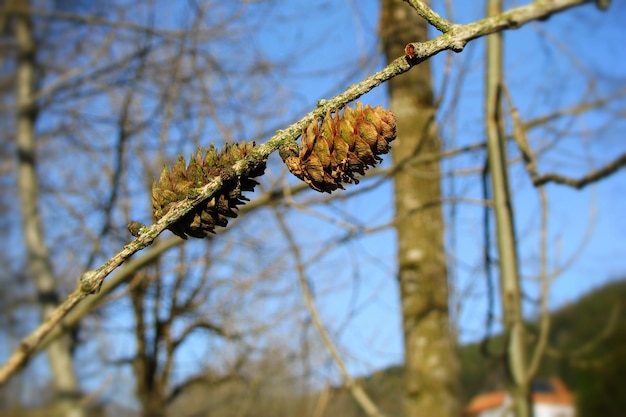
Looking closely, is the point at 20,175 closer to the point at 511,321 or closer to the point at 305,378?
the point at 305,378

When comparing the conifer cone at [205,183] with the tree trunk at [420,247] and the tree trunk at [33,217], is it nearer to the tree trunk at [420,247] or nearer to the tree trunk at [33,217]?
the tree trunk at [420,247]

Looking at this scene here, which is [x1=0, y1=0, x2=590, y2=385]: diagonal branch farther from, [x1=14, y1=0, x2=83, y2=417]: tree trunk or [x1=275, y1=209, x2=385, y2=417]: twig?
[x1=14, y1=0, x2=83, y2=417]: tree trunk

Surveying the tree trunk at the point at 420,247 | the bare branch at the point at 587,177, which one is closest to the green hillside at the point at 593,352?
the tree trunk at the point at 420,247

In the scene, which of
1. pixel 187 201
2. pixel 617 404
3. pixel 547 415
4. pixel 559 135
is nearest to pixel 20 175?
pixel 559 135

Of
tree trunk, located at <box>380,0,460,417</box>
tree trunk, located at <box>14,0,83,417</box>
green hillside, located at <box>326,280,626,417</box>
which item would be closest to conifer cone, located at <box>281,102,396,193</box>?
tree trunk, located at <box>380,0,460,417</box>

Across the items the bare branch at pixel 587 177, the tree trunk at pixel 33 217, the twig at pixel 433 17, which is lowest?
the twig at pixel 433 17

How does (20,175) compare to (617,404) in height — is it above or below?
above
